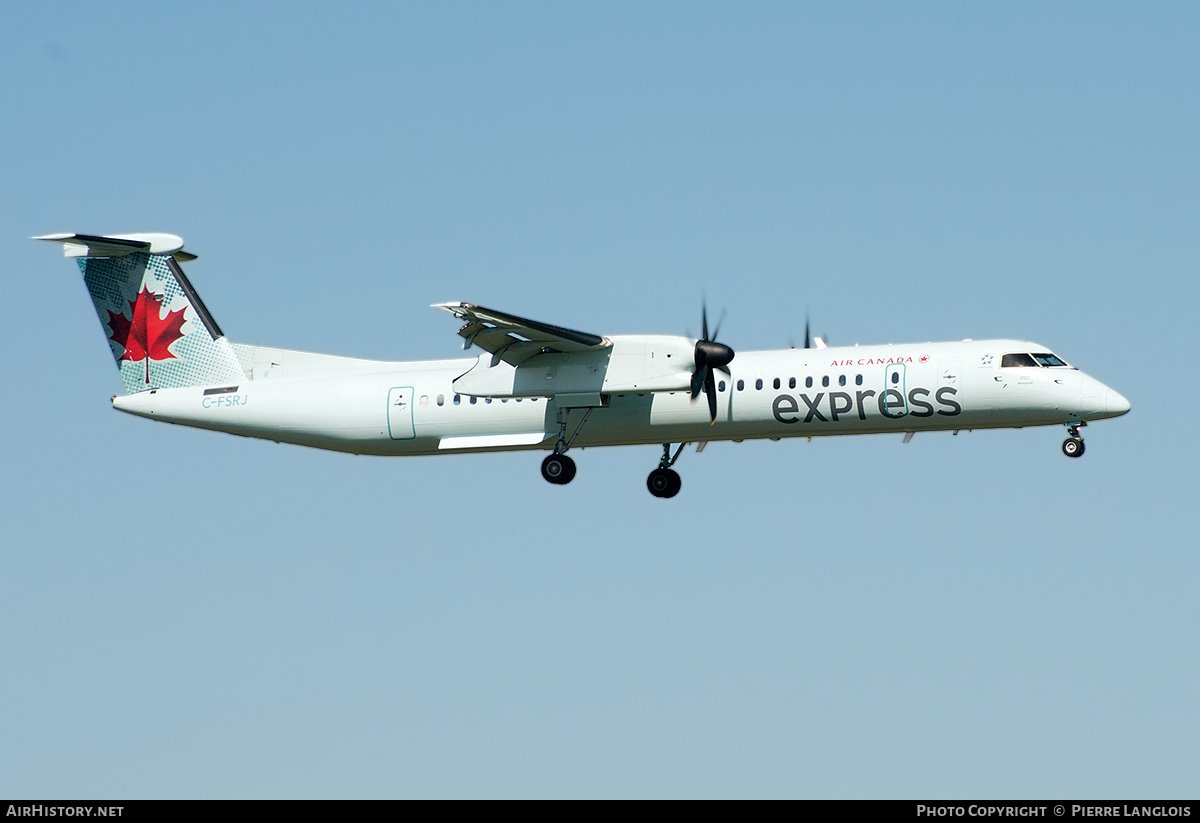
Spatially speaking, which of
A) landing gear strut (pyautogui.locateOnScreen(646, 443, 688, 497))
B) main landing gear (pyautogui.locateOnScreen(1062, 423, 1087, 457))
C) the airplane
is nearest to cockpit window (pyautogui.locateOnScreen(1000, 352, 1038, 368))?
the airplane

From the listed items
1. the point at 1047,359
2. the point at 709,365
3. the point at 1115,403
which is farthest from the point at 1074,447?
the point at 709,365

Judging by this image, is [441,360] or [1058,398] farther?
[441,360]

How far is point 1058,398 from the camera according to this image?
26.2 m

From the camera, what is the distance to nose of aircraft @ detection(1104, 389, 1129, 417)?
26.0 meters

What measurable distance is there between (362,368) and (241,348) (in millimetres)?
2689

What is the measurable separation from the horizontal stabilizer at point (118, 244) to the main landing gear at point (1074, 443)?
1816cm

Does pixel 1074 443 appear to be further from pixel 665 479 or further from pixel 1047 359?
pixel 665 479

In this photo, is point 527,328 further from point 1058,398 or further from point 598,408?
point 1058,398

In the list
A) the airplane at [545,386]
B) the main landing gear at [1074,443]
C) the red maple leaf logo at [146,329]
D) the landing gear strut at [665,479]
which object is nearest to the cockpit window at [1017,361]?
the airplane at [545,386]

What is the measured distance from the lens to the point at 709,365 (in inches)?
1061

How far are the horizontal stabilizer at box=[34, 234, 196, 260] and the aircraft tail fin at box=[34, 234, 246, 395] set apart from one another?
0.02m

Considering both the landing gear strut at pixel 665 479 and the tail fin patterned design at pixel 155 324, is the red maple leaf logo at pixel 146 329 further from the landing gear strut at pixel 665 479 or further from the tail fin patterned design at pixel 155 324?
the landing gear strut at pixel 665 479
